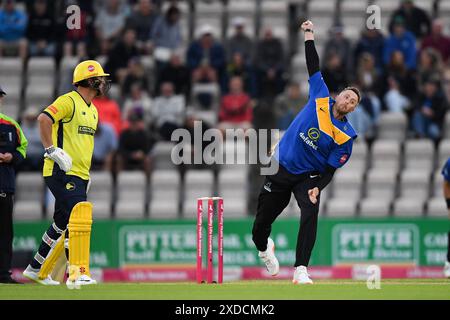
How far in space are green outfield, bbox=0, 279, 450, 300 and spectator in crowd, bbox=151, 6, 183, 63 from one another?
11401 millimetres

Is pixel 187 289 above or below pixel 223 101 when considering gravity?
below

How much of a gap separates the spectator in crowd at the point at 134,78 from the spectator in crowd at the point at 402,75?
187 inches

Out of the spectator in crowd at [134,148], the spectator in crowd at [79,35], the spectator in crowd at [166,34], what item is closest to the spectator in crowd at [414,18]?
the spectator in crowd at [166,34]

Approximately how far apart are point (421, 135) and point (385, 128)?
2.37 feet

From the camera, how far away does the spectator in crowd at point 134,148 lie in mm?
22375

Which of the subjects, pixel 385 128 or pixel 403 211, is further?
pixel 385 128

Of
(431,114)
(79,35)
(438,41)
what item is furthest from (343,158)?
(79,35)

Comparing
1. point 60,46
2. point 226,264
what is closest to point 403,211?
point 226,264

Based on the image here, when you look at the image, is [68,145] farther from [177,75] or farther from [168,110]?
[177,75]

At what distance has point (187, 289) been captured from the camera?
41.7 feet

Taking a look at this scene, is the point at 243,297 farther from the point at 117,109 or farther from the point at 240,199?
the point at 117,109

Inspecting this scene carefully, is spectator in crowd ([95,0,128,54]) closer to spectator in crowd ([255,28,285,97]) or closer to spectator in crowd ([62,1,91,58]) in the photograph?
spectator in crowd ([62,1,91,58])

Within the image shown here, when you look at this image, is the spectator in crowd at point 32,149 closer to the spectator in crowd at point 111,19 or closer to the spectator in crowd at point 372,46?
the spectator in crowd at point 111,19

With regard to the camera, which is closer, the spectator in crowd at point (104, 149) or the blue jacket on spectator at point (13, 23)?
the spectator in crowd at point (104, 149)
